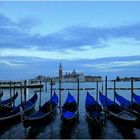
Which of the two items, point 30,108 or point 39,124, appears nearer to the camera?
point 39,124

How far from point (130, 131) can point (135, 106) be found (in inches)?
234

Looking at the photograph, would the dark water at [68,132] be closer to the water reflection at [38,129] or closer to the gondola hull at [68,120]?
the water reflection at [38,129]

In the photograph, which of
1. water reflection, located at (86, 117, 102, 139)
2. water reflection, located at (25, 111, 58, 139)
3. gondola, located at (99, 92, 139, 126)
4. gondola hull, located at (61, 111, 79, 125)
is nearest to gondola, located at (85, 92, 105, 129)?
water reflection, located at (86, 117, 102, 139)

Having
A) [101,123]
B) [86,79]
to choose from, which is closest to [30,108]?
[101,123]

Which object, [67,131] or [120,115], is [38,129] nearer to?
[67,131]

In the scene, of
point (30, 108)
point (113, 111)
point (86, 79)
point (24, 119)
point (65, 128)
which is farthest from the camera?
point (86, 79)

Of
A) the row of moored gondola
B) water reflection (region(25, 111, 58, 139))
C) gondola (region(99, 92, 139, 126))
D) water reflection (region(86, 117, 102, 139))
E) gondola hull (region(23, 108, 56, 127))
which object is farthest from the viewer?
gondola (region(99, 92, 139, 126))

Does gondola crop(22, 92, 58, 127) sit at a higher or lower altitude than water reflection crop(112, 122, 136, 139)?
higher

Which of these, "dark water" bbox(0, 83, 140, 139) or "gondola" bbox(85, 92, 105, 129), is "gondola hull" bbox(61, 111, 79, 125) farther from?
"gondola" bbox(85, 92, 105, 129)

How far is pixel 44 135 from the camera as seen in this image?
2166cm

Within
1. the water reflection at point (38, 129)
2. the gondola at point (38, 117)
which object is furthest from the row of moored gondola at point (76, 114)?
the water reflection at point (38, 129)

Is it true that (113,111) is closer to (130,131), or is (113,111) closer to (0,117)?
(130,131)

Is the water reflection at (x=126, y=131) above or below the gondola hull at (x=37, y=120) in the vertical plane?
below

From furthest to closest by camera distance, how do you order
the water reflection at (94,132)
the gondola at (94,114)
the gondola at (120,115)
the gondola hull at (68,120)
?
1. the gondola at (120,115)
2. the gondola hull at (68,120)
3. the gondola at (94,114)
4. the water reflection at (94,132)
